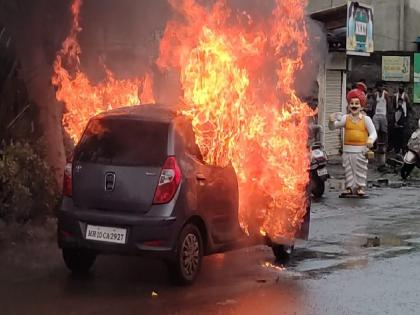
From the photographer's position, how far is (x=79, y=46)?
411 inches

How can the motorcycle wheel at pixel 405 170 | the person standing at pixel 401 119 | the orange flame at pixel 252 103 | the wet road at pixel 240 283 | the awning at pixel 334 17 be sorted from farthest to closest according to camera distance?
the person standing at pixel 401 119, the awning at pixel 334 17, the motorcycle wheel at pixel 405 170, the orange flame at pixel 252 103, the wet road at pixel 240 283

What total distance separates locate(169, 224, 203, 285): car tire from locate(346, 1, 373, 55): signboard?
44.8 feet

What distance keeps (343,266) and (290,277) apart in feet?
3.07

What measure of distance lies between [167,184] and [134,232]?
53 centimetres

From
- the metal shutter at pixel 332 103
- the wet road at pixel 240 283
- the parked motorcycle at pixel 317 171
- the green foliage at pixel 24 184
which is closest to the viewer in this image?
the wet road at pixel 240 283

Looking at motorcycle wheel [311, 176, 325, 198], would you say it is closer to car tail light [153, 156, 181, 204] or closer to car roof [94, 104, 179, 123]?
car roof [94, 104, 179, 123]

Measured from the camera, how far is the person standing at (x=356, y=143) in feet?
47.9

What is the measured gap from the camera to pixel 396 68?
2398 cm

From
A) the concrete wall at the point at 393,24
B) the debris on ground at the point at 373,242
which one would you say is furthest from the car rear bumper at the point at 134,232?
the concrete wall at the point at 393,24

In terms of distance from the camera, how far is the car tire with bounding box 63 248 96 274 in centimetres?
731

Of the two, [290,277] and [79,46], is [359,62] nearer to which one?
[79,46]

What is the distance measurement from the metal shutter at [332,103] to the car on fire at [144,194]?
1450 cm

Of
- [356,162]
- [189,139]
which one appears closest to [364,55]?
[356,162]

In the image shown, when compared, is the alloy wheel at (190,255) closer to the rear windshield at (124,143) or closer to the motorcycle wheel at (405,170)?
the rear windshield at (124,143)
